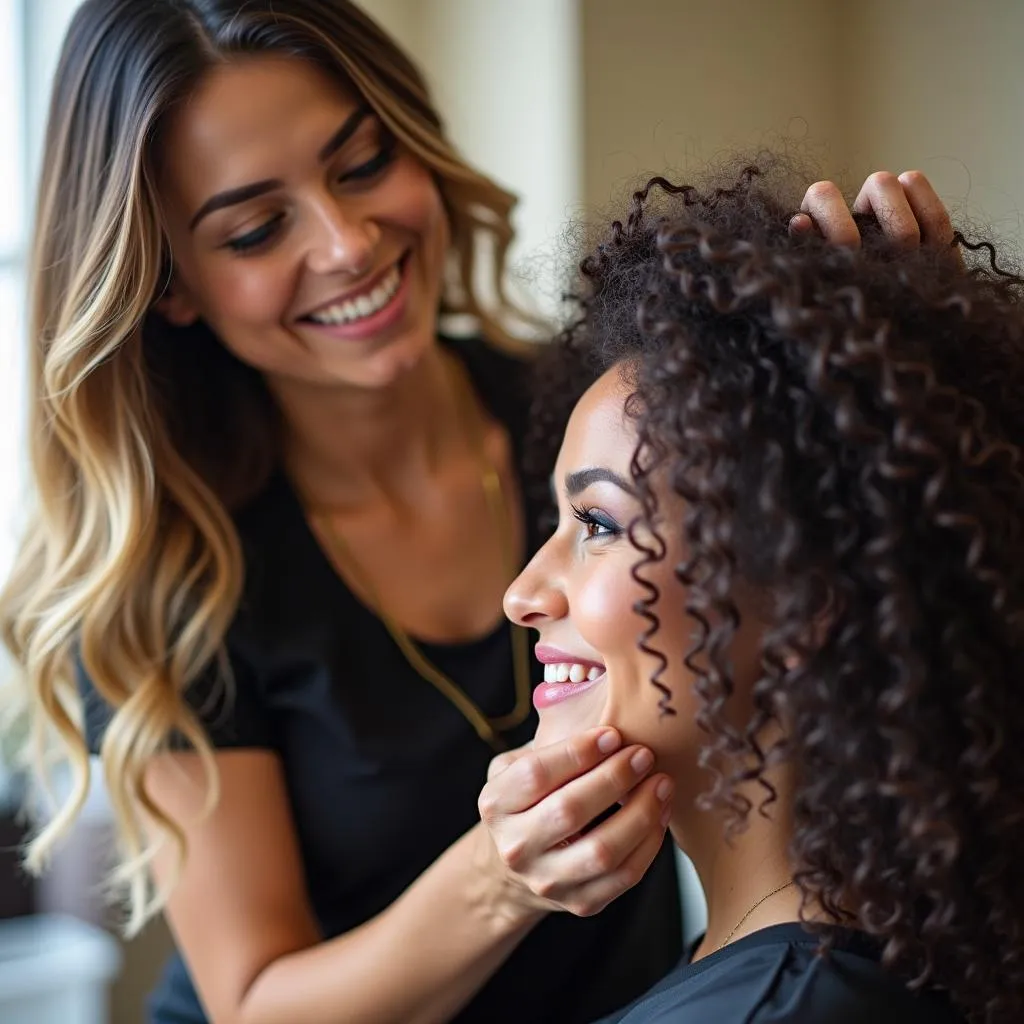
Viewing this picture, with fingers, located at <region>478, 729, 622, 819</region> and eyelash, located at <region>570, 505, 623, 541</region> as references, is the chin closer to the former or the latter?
fingers, located at <region>478, 729, 622, 819</region>

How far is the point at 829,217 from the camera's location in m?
1.15

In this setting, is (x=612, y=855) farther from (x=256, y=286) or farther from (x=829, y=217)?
(x=256, y=286)

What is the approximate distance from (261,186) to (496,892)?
2.60 feet

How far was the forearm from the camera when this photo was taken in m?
1.35

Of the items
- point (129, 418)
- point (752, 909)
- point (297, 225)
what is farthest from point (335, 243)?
point (752, 909)

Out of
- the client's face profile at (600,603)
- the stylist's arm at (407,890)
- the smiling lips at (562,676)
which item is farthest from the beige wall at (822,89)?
the stylist's arm at (407,890)

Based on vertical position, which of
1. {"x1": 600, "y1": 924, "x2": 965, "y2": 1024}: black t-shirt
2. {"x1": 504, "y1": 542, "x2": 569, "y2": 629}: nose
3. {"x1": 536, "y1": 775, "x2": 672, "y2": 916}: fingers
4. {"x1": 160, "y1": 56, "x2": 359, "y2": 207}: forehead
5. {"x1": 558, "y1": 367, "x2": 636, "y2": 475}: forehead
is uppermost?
{"x1": 160, "y1": 56, "x2": 359, "y2": 207}: forehead

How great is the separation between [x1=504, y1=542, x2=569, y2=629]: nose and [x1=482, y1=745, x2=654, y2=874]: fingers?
0.48 ft

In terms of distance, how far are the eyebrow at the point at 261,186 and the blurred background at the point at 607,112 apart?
0.88 ft

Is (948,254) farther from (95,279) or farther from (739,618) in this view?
(95,279)

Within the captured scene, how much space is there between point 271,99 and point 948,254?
2.45ft

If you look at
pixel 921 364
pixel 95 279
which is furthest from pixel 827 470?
pixel 95 279

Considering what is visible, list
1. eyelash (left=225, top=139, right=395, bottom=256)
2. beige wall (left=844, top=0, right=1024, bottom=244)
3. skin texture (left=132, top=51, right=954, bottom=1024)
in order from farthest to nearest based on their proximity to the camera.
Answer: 1. beige wall (left=844, top=0, right=1024, bottom=244)
2. eyelash (left=225, top=139, right=395, bottom=256)
3. skin texture (left=132, top=51, right=954, bottom=1024)

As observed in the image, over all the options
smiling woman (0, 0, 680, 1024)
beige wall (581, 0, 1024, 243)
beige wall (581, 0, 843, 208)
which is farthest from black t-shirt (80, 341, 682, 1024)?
beige wall (581, 0, 843, 208)
